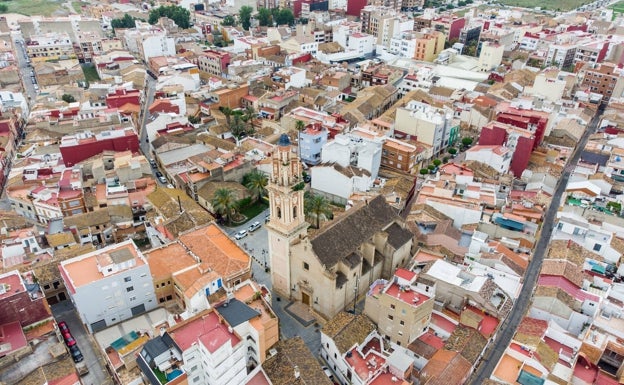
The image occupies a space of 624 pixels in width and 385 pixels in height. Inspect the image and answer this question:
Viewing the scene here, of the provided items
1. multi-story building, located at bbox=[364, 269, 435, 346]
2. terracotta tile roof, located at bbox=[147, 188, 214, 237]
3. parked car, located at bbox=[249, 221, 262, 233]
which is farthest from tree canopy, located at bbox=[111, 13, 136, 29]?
multi-story building, located at bbox=[364, 269, 435, 346]

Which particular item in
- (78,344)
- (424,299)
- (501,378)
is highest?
(424,299)

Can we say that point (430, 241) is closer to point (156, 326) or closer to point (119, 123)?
point (156, 326)

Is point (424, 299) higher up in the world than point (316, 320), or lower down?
higher up

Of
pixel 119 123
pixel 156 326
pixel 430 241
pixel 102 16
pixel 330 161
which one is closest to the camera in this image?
pixel 156 326

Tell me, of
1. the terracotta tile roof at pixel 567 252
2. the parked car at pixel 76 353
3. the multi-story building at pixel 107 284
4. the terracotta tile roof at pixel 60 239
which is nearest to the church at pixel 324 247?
the multi-story building at pixel 107 284

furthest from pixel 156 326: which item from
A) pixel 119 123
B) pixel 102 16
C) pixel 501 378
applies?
pixel 102 16

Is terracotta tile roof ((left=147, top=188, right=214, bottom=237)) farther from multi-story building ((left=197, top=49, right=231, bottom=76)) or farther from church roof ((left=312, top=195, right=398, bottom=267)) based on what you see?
multi-story building ((left=197, top=49, right=231, bottom=76))

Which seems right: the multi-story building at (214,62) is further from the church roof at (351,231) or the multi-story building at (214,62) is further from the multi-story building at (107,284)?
the multi-story building at (107,284)
